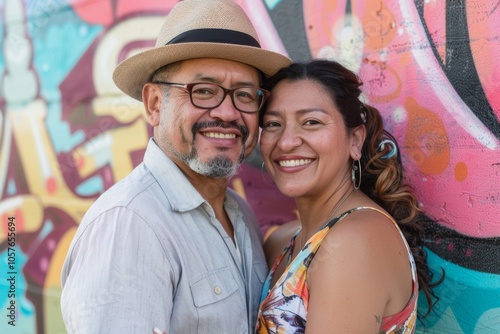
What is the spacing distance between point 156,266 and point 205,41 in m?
0.95

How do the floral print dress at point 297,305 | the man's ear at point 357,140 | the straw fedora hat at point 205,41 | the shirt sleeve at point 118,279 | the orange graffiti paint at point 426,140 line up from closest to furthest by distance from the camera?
the shirt sleeve at point 118,279
the floral print dress at point 297,305
the straw fedora hat at point 205,41
the man's ear at point 357,140
the orange graffiti paint at point 426,140

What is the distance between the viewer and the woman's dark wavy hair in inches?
95.8

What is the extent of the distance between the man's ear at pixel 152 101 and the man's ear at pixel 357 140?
87 centimetres

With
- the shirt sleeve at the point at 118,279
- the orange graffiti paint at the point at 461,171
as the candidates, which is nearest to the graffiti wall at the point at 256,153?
the orange graffiti paint at the point at 461,171

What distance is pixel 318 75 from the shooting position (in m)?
2.44

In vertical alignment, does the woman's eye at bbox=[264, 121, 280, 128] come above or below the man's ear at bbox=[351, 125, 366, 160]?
above

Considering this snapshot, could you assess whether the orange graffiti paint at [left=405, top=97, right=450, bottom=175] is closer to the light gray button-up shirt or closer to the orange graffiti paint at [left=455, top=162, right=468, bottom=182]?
the orange graffiti paint at [left=455, top=162, right=468, bottom=182]

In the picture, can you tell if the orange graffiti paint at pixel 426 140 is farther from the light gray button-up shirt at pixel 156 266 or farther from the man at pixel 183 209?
the light gray button-up shirt at pixel 156 266

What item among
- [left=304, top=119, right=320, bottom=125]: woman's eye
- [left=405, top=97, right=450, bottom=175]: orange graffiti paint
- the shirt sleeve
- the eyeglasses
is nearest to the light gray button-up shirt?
the shirt sleeve

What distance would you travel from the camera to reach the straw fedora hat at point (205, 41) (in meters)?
2.34

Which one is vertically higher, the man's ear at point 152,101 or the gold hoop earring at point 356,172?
the man's ear at point 152,101

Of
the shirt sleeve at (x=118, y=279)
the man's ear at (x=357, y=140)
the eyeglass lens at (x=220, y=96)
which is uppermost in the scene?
the eyeglass lens at (x=220, y=96)

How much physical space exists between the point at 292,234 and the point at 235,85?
873mm

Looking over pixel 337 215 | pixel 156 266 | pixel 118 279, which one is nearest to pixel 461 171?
pixel 337 215
